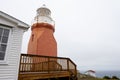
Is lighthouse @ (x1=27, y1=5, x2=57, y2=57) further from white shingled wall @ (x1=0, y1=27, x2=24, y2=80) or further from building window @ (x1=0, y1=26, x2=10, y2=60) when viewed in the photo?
building window @ (x1=0, y1=26, x2=10, y2=60)

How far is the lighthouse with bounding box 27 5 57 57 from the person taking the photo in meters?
12.7

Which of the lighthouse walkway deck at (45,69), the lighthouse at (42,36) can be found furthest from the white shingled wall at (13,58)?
the lighthouse at (42,36)

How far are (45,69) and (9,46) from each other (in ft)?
12.5

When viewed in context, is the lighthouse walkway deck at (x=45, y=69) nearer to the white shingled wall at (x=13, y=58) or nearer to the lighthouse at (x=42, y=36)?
the white shingled wall at (x=13, y=58)

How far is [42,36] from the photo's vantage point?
1317 centimetres

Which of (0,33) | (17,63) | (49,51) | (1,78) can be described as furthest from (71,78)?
(0,33)

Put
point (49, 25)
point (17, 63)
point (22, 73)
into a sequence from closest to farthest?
point (17, 63) < point (22, 73) < point (49, 25)

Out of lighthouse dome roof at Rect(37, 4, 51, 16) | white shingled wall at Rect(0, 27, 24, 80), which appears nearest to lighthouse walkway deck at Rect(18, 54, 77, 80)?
white shingled wall at Rect(0, 27, 24, 80)

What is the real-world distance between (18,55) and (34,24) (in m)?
7.68

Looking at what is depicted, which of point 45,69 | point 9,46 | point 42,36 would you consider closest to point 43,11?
point 42,36

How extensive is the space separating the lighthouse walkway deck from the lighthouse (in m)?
2.17

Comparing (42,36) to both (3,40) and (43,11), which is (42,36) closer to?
(43,11)

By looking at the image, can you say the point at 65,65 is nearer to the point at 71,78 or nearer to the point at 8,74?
the point at 71,78

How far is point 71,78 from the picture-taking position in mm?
10398
